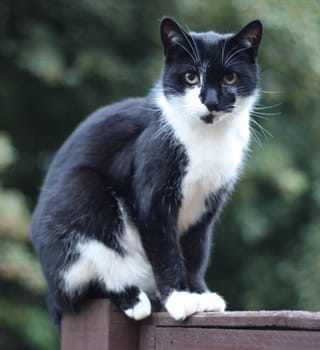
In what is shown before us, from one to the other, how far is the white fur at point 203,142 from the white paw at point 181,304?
23 centimetres

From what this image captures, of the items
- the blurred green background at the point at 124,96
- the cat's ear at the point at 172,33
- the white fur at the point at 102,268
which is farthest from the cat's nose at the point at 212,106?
the blurred green background at the point at 124,96

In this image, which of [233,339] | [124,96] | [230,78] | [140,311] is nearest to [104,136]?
[230,78]

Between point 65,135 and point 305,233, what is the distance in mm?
1557

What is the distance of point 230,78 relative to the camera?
1907mm

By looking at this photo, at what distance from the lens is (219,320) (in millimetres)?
1584

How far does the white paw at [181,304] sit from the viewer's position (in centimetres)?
173

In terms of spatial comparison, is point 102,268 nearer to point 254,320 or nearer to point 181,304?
point 181,304

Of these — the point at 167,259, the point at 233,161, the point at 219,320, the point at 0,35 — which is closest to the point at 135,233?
the point at 167,259

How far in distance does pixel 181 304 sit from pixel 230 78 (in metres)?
0.57

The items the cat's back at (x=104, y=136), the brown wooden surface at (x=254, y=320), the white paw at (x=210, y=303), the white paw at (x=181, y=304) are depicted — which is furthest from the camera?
the cat's back at (x=104, y=136)

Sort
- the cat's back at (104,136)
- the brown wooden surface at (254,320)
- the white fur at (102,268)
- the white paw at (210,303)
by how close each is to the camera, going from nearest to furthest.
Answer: the brown wooden surface at (254,320) < the white paw at (210,303) < the white fur at (102,268) < the cat's back at (104,136)

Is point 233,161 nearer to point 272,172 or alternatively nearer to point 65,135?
point 272,172

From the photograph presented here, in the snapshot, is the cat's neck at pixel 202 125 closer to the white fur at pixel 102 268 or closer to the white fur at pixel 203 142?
the white fur at pixel 203 142

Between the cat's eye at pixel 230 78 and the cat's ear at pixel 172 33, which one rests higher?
the cat's ear at pixel 172 33
